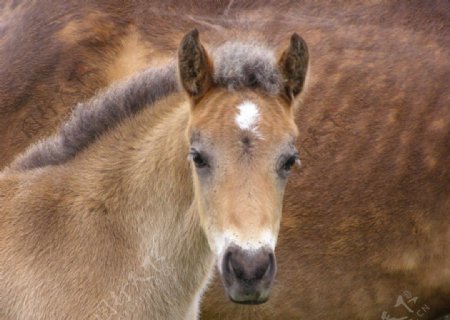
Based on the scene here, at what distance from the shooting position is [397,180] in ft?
21.4

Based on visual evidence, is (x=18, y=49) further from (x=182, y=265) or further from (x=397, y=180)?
(x=397, y=180)

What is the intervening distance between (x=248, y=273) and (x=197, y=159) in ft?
2.14

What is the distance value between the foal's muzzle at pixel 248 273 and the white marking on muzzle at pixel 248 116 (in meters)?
0.57

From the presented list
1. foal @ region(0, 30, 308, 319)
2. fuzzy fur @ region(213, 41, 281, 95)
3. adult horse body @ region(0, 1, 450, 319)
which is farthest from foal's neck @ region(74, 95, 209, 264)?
adult horse body @ region(0, 1, 450, 319)

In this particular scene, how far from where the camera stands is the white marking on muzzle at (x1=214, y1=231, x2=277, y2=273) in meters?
4.70

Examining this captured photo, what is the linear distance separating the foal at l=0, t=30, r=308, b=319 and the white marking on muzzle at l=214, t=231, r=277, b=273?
1.2 inches

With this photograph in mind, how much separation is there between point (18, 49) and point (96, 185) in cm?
158

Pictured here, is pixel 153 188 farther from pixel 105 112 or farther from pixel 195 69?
pixel 195 69

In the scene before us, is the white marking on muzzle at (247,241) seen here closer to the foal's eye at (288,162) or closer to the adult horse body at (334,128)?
the foal's eye at (288,162)

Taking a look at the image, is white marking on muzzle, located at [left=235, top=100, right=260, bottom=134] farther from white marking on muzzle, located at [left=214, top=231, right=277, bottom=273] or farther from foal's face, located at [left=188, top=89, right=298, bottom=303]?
white marking on muzzle, located at [left=214, top=231, right=277, bottom=273]

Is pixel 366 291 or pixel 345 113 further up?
pixel 345 113

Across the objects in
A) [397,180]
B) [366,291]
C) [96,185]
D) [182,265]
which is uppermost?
[96,185]

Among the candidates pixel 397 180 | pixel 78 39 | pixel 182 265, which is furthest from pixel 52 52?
pixel 397 180

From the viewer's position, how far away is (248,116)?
194 inches
